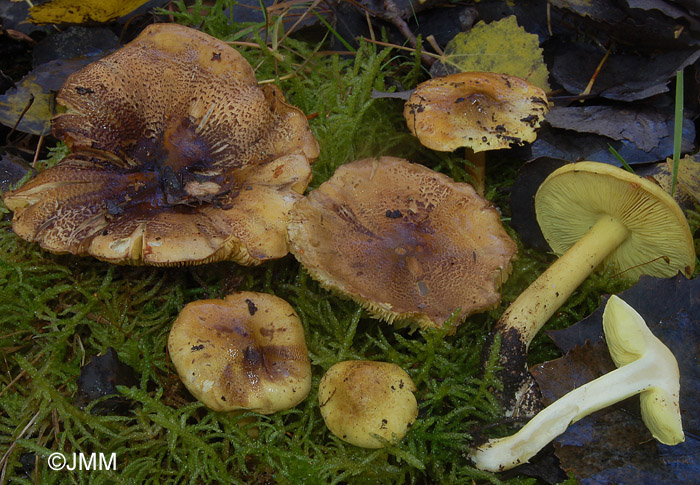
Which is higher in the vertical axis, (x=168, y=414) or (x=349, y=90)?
(x=349, y=90)

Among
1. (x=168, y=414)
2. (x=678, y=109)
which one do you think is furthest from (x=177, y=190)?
(x=678, y=109)

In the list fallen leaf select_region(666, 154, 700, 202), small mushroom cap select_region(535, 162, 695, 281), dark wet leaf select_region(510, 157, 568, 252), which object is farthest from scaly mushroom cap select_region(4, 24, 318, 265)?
fallen leaf select_region(666, 154, 700, 202)

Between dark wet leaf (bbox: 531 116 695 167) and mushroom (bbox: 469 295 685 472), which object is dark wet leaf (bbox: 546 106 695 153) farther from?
mushroom (bbox: 469 295 685 472)

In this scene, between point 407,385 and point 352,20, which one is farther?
point 352,20

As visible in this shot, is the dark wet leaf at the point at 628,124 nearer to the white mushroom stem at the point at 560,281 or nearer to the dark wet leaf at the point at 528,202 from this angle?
the dark wet leaf at the point at 528,202

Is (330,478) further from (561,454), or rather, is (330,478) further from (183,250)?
(183,250)

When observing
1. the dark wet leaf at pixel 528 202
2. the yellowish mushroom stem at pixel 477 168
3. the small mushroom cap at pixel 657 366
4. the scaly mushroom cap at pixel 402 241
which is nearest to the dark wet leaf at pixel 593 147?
the dark wet leaf at pixel 528 202
